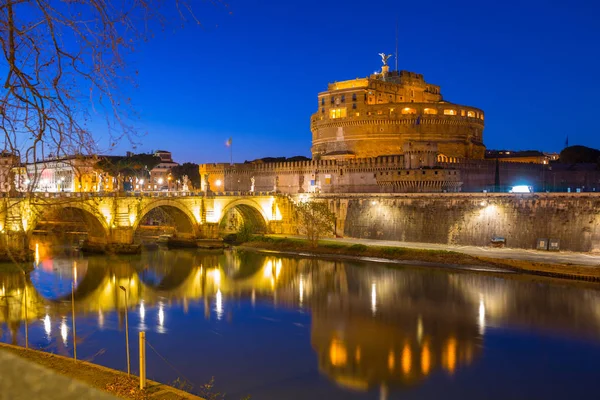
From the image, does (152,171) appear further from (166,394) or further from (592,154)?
(166,394)

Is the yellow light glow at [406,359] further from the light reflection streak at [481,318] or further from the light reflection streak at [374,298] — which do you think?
the light reflection streak at [374,298]

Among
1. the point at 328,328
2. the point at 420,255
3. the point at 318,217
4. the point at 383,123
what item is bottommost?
the point at 328,328

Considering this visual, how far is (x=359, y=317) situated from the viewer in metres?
17.2

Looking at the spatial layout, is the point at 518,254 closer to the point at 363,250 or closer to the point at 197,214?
the point at 363,250

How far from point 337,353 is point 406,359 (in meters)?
1.68

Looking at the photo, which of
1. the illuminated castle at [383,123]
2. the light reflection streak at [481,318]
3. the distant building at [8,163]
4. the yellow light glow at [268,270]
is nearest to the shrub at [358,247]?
the yellow light glow at [268,270]

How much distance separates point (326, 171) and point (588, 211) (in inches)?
775

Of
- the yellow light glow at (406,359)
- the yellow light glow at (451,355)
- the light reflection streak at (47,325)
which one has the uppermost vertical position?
the light reflection streak at (47,325)

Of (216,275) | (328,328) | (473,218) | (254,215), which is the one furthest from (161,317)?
(254,215)

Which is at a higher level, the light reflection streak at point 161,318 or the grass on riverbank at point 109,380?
the grass on riverbank at point 109,380

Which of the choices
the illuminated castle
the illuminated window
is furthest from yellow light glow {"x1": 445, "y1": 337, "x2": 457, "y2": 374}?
the illuminated window

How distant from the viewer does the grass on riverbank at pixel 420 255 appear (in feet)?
73.8

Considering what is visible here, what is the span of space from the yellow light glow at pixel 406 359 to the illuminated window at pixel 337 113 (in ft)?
114

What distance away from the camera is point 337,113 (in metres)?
47.8
